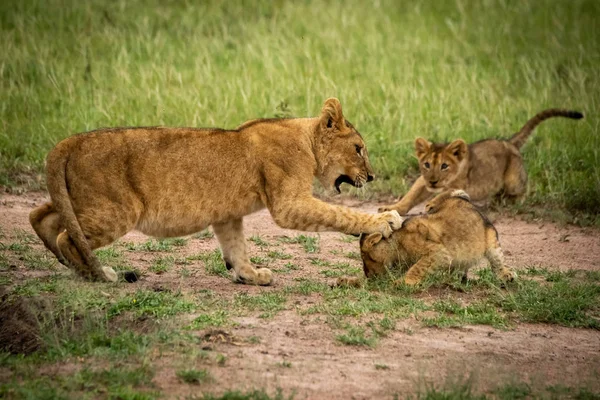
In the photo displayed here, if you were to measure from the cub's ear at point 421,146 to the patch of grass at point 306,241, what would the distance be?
5.71 feet

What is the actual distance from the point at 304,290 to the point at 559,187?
391 cm

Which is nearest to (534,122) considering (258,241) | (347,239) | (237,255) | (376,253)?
(347,239)

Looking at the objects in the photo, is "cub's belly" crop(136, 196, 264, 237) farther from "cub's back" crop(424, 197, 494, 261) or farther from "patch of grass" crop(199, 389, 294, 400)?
"patch of grass" crop(199, 389, 294, 400)

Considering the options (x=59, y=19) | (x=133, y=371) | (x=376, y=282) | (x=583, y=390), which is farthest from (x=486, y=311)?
(x=59, y=19)

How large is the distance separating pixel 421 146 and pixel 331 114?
103 inches

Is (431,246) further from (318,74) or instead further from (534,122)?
(318,74)

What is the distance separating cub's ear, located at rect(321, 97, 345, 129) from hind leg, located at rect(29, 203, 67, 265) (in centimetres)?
187

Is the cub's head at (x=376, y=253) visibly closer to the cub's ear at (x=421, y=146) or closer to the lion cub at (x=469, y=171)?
the lion cub at (x=469, y=171)

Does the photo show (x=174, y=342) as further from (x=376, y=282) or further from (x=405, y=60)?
(x=405, y=60)

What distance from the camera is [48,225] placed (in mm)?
6242

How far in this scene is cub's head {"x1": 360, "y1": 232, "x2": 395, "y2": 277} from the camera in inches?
255

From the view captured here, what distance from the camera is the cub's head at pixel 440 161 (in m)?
9.04

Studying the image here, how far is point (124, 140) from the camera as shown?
20.7ft

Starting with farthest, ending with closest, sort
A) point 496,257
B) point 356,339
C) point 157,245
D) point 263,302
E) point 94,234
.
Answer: point 157,245
point 496,257
point 94,234
point 263,302
point 356,339
